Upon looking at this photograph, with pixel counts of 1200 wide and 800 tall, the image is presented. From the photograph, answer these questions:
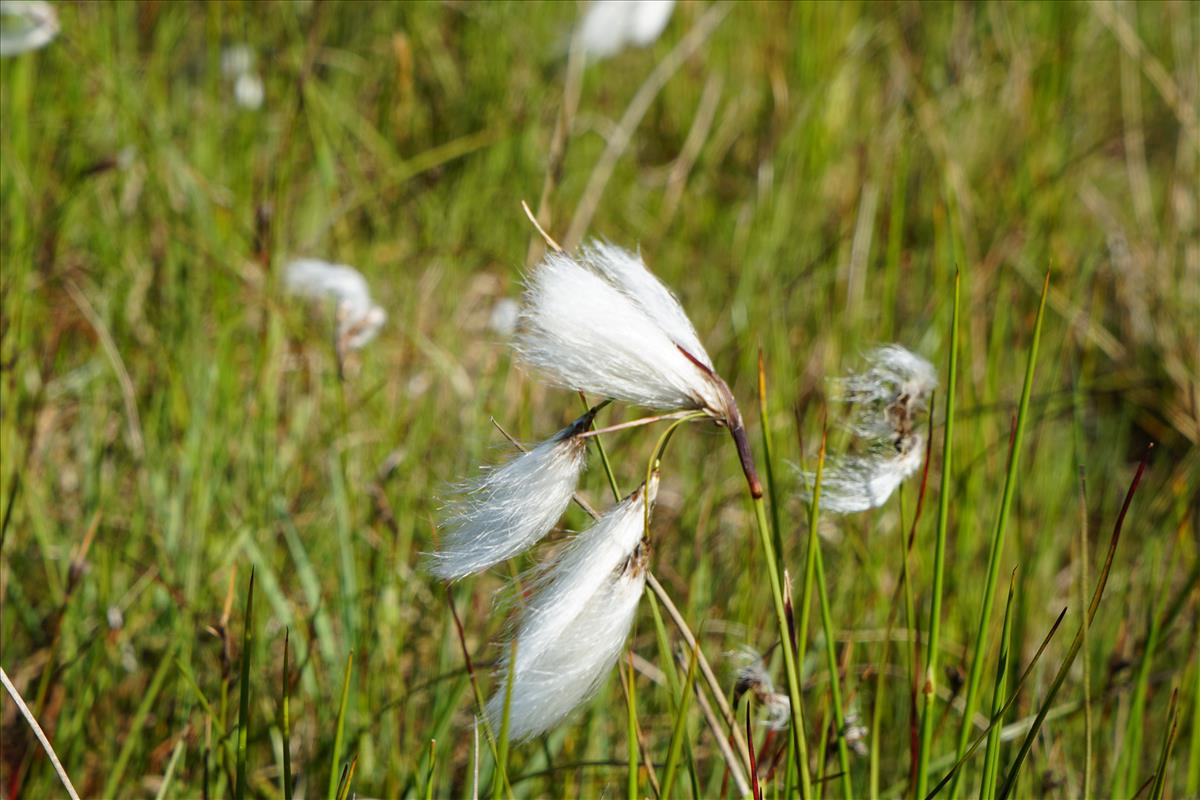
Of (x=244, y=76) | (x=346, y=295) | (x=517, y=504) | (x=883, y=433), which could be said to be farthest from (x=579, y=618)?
(x=244, y=76)

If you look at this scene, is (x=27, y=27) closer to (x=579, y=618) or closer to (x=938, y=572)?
(x=579, y=618)

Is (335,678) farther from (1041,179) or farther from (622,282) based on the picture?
(1041,179)

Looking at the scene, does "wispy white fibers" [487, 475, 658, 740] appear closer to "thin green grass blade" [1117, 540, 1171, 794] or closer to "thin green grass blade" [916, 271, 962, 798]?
"thin green grass blade" [916, 271, 962, 798]

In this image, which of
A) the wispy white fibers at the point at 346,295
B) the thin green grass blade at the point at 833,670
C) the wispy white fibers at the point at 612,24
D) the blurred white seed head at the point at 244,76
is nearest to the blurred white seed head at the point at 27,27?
the blurred white seed head at the point at 244,76

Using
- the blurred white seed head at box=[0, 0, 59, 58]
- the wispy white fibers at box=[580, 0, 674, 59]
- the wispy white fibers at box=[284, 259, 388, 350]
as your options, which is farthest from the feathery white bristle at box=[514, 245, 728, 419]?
the blurred white seed head at box=[0, 0, 59, 58]

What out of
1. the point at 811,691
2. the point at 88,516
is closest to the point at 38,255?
the point at 88,516
